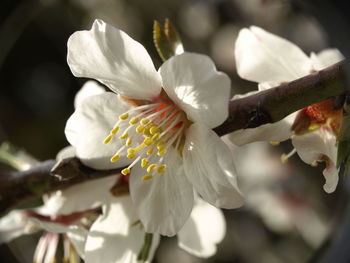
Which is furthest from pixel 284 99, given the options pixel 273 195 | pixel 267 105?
pixel 273 195

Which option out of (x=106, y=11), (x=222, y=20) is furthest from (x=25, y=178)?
(x=106, y=11)

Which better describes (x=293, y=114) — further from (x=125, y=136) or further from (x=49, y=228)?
(x=49, y=228)

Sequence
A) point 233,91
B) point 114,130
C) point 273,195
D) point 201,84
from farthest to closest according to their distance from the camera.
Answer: point 273,195, point 233,91, point 114,130, point 201,84

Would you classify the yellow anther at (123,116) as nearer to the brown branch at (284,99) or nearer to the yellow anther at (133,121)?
the yellow anther at (133,121)

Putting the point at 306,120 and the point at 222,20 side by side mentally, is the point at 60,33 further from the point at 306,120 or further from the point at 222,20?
the point at 306,120

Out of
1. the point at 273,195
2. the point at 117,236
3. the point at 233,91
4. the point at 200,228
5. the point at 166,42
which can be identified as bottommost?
the point at 273,195

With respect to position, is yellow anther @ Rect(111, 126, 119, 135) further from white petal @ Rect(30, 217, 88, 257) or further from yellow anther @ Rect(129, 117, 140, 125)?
white petal @ Rect(30, 217, 88, 257)
